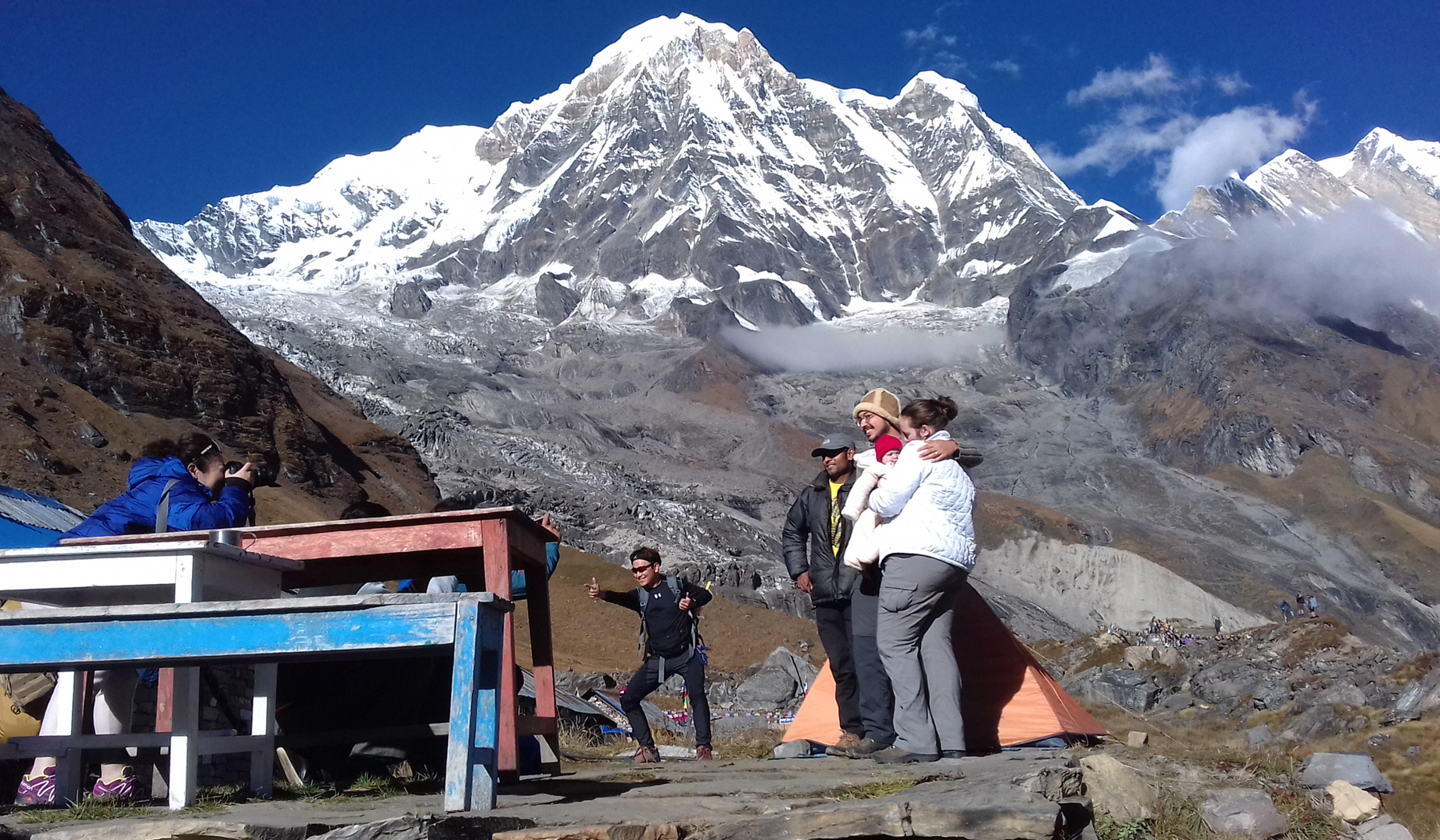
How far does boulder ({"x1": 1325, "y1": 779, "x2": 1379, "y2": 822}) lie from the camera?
5.08 metres

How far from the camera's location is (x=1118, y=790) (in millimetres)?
4574

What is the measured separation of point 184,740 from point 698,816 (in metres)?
1.81

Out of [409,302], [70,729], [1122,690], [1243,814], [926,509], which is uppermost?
[409,302]

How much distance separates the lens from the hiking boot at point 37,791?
4.42 m

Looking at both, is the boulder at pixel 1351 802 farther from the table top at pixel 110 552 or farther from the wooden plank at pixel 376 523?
the table top at pixel 110 552

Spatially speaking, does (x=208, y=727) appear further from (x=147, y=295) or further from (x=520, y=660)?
(x=147, y=295)

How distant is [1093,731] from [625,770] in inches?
96.5

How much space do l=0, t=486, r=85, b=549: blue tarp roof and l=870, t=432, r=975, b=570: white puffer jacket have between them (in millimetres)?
6716

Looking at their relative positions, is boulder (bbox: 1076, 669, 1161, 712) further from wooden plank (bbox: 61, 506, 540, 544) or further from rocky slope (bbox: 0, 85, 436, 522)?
rocky slope (bbox: 0, 85, 436, 522)

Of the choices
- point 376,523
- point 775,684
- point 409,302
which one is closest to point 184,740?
point 376,523

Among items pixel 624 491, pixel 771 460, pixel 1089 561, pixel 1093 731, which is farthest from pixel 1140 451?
pixel 1093 731

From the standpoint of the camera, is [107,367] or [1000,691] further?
[107,367]

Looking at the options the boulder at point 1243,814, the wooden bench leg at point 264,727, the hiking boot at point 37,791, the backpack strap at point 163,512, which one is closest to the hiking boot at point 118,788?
the hiking boot at point 37,791

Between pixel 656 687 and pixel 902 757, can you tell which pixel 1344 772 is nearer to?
pixel 902 757
